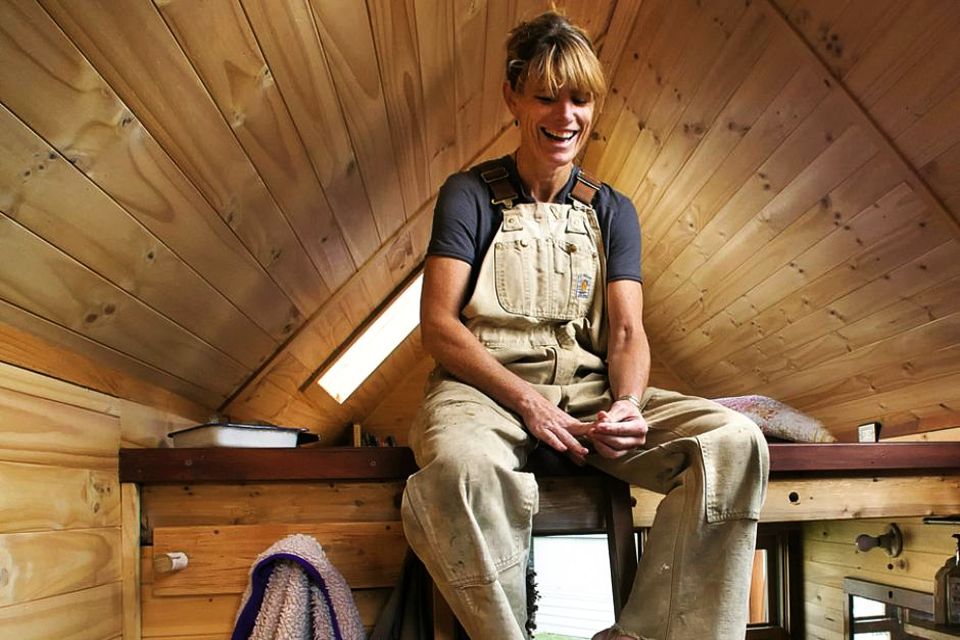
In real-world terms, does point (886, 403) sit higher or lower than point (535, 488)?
higher

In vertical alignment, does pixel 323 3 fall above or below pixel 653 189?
below

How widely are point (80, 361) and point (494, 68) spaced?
4.10 ft

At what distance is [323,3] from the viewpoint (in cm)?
114

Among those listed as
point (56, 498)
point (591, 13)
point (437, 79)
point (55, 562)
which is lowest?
point (55, 562)

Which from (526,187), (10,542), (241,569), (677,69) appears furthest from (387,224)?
(10,542)

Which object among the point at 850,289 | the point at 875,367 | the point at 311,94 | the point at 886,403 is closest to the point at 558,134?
the point at 311,94

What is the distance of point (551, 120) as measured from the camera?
148 cm

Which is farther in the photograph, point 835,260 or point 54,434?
point 835,260

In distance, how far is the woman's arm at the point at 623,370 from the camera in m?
1.29

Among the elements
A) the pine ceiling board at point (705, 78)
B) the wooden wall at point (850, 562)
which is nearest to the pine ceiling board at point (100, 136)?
the pine ceiling board at point (705, 78)

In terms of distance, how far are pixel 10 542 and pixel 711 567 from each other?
113cm

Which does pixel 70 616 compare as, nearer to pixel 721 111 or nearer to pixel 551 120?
pixel 551 120

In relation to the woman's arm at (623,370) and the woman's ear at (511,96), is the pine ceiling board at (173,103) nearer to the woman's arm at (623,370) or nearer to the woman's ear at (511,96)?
the woman's ear at (511,96)

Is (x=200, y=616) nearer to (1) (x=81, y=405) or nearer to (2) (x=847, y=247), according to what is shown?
(1) (x=81, y=405)
